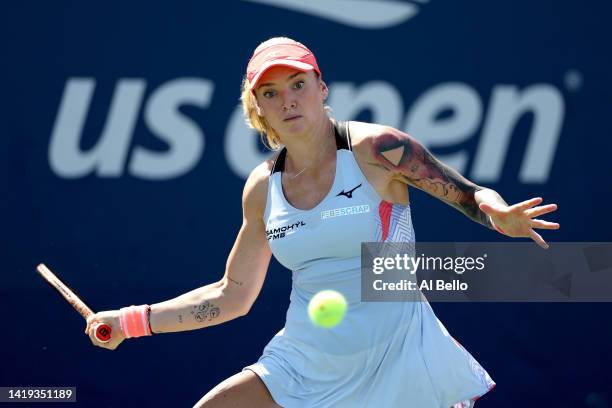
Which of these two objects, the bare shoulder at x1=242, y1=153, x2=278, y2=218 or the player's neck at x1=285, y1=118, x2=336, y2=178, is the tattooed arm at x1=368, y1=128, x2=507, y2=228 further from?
the bare shoulder at x1=242, y1=153, x2=278, y2=218

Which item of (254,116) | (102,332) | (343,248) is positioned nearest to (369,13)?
(254,116)

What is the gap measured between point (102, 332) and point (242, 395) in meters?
0.59

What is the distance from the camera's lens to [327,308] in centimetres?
345

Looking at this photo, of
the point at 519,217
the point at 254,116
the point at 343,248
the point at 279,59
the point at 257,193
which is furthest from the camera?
the point at 254,116

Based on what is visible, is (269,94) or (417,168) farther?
(269,94)

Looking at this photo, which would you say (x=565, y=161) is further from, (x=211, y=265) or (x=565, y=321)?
(x=211, y=265)

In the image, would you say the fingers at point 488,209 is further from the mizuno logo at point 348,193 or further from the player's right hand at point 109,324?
the player's right hand at point 109,324

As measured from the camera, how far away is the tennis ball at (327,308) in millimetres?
3445

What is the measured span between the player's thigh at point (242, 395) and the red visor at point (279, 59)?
0.98 meters

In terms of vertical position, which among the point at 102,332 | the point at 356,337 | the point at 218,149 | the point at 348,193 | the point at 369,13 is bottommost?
the point at 356,337

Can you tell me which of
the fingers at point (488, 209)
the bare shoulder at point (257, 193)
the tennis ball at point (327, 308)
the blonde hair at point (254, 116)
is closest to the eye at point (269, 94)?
the blonde hair at point (254, 116)

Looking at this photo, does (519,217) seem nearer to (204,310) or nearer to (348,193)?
(348,193)

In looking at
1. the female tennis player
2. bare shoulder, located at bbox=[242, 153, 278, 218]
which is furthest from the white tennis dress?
bare shoulder, located at bbox=[242, 153, 278, 218]

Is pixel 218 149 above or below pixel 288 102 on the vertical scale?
above
